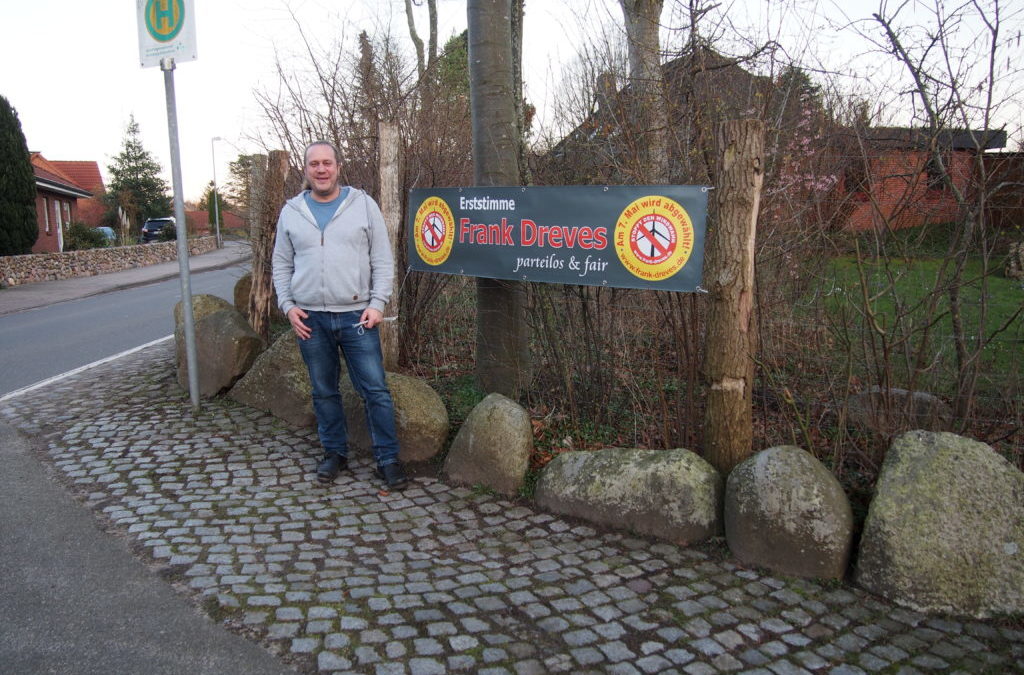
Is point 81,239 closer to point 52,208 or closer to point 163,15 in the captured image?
point 52,208

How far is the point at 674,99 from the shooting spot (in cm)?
457

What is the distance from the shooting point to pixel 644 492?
3.94 meters

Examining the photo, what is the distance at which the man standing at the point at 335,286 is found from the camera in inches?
179

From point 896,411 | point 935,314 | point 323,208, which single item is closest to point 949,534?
point 896,411

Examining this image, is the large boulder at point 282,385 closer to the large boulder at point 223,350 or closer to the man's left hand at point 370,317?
the large boulder at point 223,350

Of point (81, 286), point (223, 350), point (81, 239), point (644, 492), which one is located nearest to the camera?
point (644, 492)

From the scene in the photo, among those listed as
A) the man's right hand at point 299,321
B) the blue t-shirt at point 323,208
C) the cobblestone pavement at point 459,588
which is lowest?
the cobblestone pavement at point 459,588

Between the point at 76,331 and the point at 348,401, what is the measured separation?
821 centimetres

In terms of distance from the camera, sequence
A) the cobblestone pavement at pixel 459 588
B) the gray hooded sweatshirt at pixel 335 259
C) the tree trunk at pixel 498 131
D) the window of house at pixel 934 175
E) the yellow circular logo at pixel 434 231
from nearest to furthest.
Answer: the cobblestone pavement at pixel 459 588
the window of house at pixel 934 175
the gray hooded sweatshirt at pixel 335 259
the yellow circular logo at pixel 434 231
the tree trunk at pixel 498 131

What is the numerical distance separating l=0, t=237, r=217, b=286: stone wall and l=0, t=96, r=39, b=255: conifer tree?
1527mm

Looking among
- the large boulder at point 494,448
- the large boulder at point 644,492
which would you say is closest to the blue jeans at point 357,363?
the large boulder at point 494,448

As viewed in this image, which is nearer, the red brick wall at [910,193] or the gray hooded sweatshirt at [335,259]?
the red brick wall at [910,193]

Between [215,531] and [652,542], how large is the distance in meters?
2.27

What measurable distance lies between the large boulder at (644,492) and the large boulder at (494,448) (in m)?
0.31
